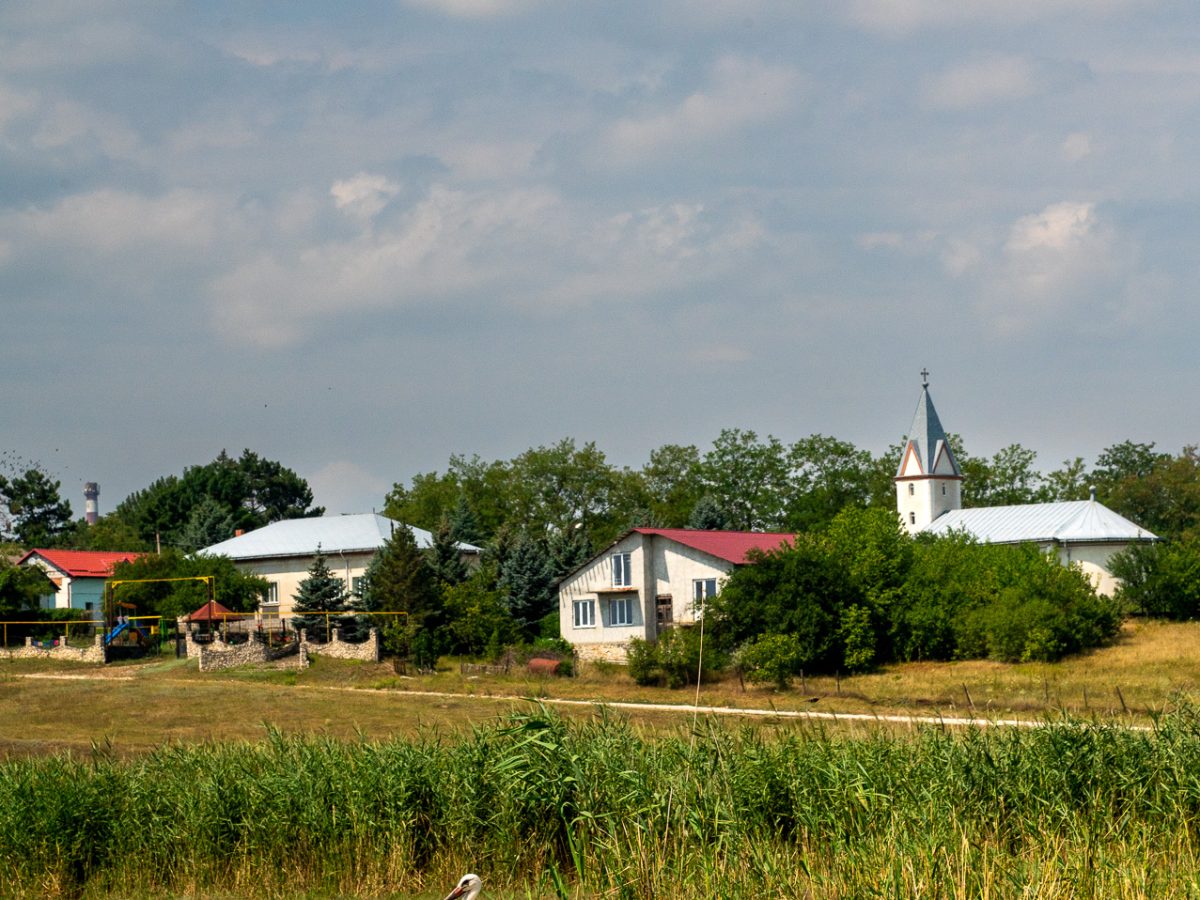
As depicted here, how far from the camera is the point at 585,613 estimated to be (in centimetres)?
6378

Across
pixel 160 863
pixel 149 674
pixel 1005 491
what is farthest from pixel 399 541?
pixel 1005 491

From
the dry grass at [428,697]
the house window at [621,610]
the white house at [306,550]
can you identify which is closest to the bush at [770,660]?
the dry grass at [428,697]

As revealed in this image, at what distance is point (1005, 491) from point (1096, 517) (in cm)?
3148

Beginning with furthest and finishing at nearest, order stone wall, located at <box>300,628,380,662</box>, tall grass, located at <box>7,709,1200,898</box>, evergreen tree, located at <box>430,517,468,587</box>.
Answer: evergreen tree, located at <box>430,517,468,587</box> < stone wall, located at <box>300,628,380,662</box> < tall grass, located at <box>7,709,1200,898</box>

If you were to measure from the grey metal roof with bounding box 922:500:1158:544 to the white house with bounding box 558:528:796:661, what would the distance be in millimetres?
16183

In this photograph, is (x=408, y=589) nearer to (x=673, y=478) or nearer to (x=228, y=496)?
(x=673, y=478)

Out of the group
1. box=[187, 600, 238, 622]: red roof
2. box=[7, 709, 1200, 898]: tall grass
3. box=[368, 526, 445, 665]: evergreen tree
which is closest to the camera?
box=[7, 709, 1200, 898]: tall grass

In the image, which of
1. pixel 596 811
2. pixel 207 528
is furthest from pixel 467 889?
pixel 207 528

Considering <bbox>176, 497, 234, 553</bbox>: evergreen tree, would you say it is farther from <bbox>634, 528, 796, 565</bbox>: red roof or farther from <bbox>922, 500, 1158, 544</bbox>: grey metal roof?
<bbox>922, 500, 1158, 544</bbox>: grey metal roof

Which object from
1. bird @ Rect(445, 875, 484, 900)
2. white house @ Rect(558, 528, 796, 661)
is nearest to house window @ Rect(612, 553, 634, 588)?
white house @ Rect(558, 528, 796, 661)

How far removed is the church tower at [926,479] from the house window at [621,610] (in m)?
27.3

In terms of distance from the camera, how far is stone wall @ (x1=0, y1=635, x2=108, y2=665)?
187 feet

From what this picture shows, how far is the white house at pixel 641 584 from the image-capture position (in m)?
61.2

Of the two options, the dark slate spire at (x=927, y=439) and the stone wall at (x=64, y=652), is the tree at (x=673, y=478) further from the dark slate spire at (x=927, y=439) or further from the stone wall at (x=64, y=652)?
the stone wall at (x=64, y=652)
